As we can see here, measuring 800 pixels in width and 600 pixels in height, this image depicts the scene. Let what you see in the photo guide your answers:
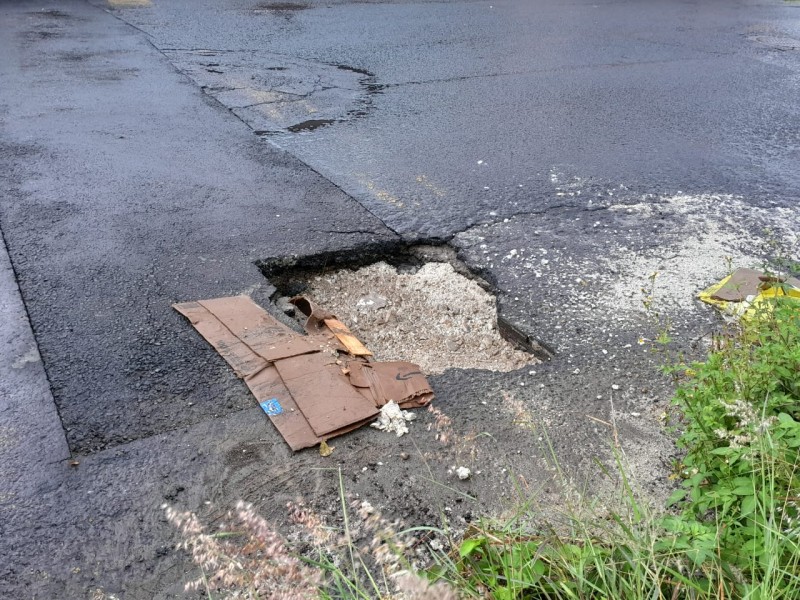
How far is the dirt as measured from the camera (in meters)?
3.11

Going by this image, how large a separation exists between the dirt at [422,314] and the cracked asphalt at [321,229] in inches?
5.7

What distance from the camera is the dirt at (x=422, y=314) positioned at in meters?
3.11

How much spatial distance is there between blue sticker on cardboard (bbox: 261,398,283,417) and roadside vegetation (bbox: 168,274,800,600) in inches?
18.0

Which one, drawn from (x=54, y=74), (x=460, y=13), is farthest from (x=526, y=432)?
(x=460, y=13)

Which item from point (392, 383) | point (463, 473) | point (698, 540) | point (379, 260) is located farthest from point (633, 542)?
point (379, 260)

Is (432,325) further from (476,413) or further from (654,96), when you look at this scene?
(654,96)

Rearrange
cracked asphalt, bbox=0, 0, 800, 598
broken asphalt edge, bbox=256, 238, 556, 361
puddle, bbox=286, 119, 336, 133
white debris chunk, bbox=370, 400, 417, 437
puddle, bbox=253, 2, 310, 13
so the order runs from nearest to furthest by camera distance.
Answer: cracked asphalt, bbox=0, 0, 800, 598
white debris chunk, bbox=370, 400, 417, 437
broken asphalt edge, bbox=256, 238, 556, 361
puddle, bbox=286, 119, 336, 133
puddle, bbox=253, 2, 310, 13

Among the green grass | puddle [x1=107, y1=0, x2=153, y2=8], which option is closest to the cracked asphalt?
the green grass

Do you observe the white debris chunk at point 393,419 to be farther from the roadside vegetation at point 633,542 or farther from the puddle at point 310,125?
the puddle at point 310,125

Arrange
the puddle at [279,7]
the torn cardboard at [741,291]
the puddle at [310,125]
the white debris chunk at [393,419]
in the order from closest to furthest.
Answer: the white debris chunk at [393,419] < the torn cardboard at [741,291] < the puddle at [310,125] < the puddle at [279,7]

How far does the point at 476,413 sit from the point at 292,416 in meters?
0.68

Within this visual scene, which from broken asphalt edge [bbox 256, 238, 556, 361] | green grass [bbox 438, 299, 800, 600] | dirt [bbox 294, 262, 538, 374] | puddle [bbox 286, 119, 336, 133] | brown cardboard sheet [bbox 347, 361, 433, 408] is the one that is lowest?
dirt [bbox 294, 262, 538, 374]

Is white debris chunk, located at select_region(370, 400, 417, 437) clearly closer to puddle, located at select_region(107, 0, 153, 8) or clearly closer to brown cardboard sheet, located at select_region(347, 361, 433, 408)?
brown cardboard sheet, located at select_region(347, 361, 433, 408)

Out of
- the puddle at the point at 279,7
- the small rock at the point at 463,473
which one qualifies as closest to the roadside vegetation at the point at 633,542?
the small rock at the point at 463,473
